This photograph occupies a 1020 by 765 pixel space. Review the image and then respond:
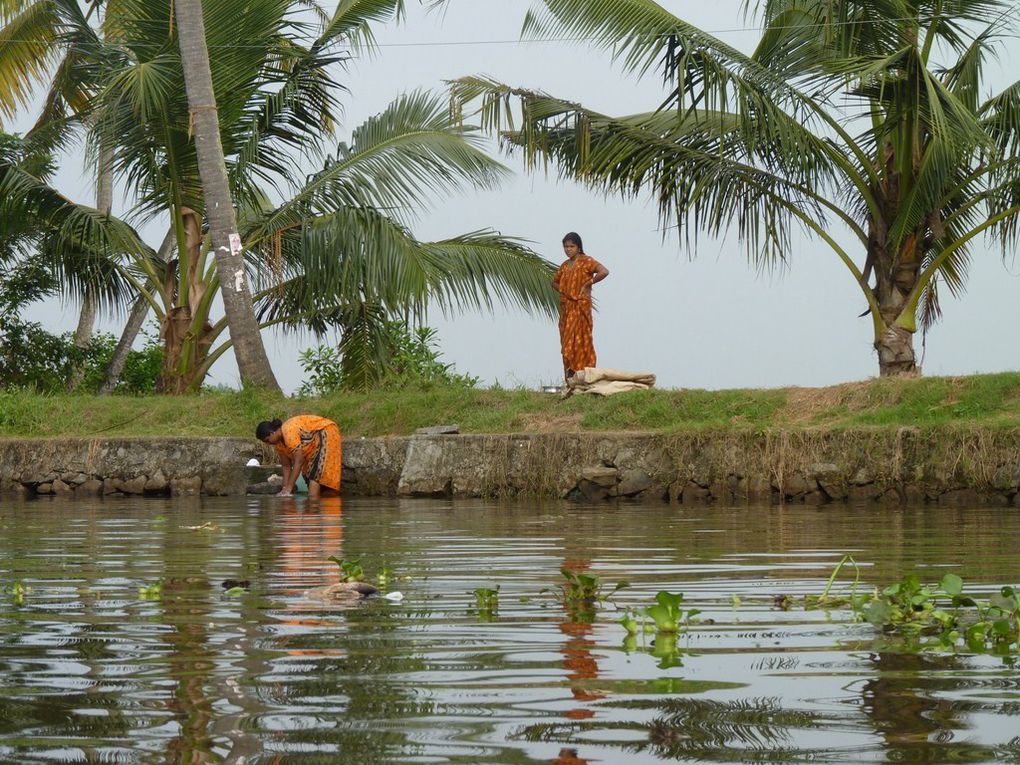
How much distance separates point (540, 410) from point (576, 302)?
1.40 m

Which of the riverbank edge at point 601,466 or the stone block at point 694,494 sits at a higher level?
the riverbank edge at point 601,466

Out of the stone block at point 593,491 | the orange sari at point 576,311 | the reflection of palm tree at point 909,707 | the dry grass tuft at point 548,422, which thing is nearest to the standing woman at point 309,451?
the dry grass tuft at point 548,422

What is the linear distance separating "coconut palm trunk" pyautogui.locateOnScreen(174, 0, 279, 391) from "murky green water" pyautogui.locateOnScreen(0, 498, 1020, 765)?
31.6ft

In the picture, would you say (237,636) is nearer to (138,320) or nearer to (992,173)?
(992,173)

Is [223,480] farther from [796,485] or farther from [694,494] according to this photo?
[796,485]

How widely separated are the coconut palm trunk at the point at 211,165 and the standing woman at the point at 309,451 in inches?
117

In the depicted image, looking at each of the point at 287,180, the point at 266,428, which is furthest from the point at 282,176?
the point at 266,428

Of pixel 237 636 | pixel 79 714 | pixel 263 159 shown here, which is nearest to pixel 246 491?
pixel 263 159

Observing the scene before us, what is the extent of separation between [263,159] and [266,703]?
14772mm

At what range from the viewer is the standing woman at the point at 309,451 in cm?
1250

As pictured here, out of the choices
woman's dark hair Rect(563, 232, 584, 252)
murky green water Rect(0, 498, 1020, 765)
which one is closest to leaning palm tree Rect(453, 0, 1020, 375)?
woman's dark hair Rect(563, 232, 584, 252)

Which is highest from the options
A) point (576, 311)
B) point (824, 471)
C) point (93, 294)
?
point (93, 294)

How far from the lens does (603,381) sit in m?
13.9

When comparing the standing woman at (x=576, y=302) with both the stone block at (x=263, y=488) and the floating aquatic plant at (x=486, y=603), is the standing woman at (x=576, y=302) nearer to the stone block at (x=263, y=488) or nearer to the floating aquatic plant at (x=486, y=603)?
the stone block at (x=263, y=488)
